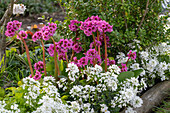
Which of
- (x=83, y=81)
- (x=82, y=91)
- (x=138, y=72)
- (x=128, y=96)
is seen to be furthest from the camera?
(x=138, y=72)

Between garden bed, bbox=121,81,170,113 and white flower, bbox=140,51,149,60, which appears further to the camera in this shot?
white flower, bbox=140,51,149,60

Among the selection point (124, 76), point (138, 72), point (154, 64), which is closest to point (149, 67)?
point (154, 64)

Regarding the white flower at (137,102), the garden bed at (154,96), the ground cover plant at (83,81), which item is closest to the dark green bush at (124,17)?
the ground cover plant at (83,81)

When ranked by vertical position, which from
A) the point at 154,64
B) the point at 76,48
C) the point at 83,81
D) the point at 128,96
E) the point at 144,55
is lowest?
the point at 128,96

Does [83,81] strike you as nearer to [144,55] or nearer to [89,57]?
[89,57]

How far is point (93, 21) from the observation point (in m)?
2.07

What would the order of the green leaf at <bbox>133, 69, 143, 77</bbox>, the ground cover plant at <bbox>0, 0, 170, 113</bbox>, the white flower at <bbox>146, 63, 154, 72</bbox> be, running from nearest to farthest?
1. the ground cover plant at <bbox>0, 0, 170, 113</bbox>
2. the green leaf at <bbox>133, 69, 143, 77</bbox>
3. the white flower at <bbox>146, 63, 154, 72</bbox>

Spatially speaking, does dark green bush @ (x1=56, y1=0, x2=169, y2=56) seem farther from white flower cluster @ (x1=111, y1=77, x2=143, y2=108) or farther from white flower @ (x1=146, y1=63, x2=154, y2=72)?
white flower cluster @ (x1=111, y1=77, x2=143, y2=108)

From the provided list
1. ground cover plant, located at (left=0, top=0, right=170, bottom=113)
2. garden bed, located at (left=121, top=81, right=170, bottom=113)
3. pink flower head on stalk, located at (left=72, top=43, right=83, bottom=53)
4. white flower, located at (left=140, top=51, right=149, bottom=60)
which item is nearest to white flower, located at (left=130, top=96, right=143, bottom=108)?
ground cover plant, located at (left=0, top=0, right=170, bottom=113)

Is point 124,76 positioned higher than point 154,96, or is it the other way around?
point 124,76

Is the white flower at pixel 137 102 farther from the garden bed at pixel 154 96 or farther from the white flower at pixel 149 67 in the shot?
the white flower at pixel 149 67

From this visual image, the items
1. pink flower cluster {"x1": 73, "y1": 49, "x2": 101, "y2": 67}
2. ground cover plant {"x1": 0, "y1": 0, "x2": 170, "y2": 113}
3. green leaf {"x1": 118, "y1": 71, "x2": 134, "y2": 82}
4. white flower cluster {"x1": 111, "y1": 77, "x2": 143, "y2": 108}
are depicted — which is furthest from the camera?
green leaf {"x1": 118, "y1": 71, "x2": 134, "y2": 82}

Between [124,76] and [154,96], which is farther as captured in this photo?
[154,96]

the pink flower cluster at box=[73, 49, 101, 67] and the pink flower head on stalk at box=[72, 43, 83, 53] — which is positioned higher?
the pink flower head on stalk at box=[72, 43, 83, 53]
